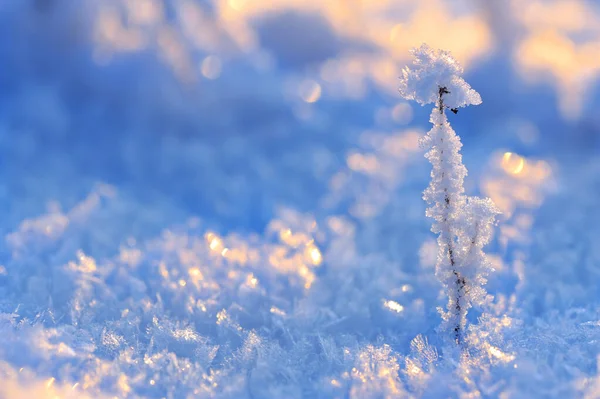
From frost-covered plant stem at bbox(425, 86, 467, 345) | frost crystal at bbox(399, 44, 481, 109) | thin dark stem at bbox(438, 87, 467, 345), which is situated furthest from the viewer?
thin dark stem at bbox(438, 87, 467, 345)

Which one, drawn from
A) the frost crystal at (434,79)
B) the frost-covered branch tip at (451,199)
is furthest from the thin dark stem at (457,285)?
the frost crystal at (434,79)

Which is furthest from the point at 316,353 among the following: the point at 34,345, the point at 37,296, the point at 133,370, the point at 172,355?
the point at 37,296

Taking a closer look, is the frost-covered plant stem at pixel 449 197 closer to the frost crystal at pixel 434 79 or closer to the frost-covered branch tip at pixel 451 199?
the frost-covered branch tip at pixel 451 199

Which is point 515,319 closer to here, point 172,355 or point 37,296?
point 172,355

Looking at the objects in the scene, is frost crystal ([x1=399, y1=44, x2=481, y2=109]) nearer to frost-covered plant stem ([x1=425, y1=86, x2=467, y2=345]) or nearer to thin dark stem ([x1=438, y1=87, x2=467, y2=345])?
frost-covered plant stem ([x1=425, y1=86, x2=467, y2=345])

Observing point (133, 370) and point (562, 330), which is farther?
point (562, 330)

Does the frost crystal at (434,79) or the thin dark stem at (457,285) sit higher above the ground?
the frost crystal at (434,79)

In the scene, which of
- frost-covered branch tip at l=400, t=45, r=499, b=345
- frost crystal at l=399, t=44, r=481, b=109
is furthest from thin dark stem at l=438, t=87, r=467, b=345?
frost crystal at l=399, t=44, r=481, b=109

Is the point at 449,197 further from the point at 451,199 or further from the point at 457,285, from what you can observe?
the point at 457,285
